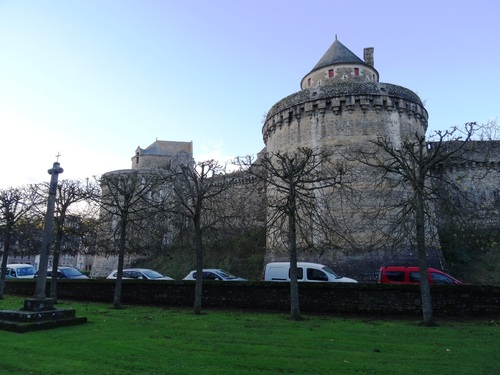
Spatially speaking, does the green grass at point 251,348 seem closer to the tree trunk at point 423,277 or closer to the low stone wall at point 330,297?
the tree trunk at point 423,277

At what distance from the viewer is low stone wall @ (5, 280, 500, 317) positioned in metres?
12.8

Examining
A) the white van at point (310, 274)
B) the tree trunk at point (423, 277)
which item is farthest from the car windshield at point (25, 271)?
the tree trunk at point (423, 277)

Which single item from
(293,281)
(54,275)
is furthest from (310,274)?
(54,275)

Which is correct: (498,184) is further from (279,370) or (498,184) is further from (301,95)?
(279,370)

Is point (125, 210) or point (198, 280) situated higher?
point (125, 210)

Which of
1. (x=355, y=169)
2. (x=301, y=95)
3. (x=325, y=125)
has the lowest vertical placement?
(x=355, y=169)

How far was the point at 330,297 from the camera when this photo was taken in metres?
14.0

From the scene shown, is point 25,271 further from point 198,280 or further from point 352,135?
point 352,135

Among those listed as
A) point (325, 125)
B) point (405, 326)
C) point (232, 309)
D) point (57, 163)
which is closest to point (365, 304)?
point (405, 326)

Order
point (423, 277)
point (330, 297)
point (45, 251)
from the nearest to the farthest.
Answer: point (45, 251) → point (423, 277) → point (330, 297)

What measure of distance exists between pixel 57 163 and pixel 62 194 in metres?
9.33

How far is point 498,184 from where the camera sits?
31.1 m

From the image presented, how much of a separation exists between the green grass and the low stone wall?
128cm

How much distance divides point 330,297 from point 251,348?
7101 millimetres
